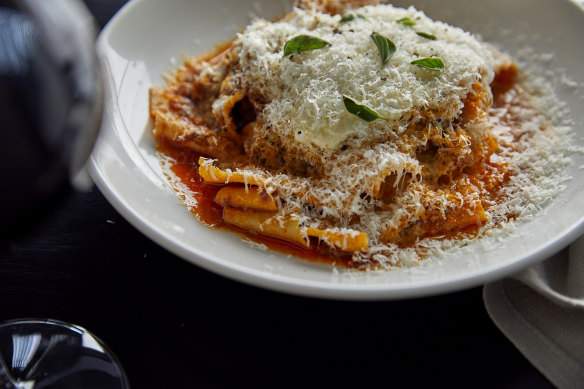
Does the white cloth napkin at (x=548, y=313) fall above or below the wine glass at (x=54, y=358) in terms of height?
above

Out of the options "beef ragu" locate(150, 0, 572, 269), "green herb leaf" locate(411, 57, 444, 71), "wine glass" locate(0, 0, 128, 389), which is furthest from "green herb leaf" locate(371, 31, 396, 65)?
"wine glass" locate(0, 0, 128, 389)

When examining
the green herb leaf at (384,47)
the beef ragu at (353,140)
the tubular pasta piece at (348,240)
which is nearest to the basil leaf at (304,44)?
the beef ragu at (353,140)

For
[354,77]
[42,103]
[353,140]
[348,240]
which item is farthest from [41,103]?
[354,77]

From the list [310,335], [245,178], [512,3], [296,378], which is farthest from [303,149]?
[512,3]

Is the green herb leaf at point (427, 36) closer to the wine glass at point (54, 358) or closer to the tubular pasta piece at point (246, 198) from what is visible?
the tubular pasta piece at point (246, 198)

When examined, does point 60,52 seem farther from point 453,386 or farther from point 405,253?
point 453,386

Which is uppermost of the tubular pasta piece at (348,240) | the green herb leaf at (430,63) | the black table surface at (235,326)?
the green herb leaf at (430,63)
